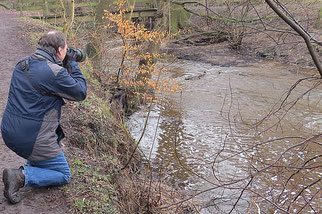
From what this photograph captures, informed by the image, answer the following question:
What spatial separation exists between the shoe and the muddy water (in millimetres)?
1725

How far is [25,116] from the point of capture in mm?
3367

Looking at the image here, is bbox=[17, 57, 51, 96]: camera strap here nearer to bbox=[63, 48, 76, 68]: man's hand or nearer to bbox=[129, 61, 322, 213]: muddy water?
bbox=[63, 48, 76, 68]: man's hand

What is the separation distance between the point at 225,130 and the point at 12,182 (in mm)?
6477

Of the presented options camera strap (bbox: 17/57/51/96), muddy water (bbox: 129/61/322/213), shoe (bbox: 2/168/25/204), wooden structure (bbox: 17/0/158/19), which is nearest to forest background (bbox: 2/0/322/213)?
muddy water (bbox: 129/61/322/213)

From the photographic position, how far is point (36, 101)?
3.38 m

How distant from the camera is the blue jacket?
10.9 feet

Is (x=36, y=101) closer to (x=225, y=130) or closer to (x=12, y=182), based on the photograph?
(x=12, y=182)

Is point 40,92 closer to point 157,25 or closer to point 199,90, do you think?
point 157,25

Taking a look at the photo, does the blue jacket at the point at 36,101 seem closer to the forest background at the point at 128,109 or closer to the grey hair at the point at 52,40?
the grey hair at the point at 52,40

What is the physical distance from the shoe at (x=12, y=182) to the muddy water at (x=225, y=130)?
173 cm

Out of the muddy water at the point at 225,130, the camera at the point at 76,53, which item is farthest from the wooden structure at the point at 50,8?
the camera at the point at 76,53

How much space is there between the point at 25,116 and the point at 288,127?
7544 mm

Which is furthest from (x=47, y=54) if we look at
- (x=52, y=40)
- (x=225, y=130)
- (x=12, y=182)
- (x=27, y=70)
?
(x=225, y=130)

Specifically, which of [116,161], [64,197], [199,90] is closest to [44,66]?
[64,197]
